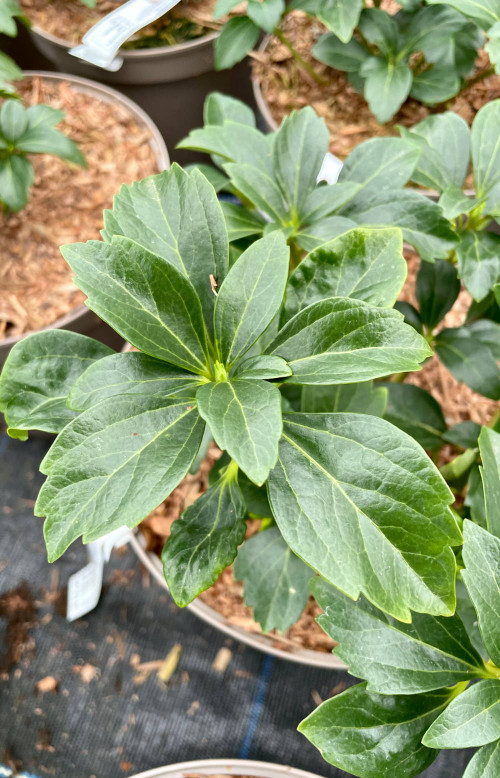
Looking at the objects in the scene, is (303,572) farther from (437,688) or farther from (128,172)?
(128,172)

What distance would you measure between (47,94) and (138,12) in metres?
0.88

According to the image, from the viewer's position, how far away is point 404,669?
59 cm

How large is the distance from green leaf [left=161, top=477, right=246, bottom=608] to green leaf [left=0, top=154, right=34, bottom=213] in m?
0.80

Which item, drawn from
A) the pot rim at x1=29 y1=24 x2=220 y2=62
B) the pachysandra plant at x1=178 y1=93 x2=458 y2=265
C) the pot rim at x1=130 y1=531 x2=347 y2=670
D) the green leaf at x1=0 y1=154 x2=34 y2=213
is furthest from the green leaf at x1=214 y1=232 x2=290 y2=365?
the pot rim at x1=29 y1=24 x2=220 y2=62

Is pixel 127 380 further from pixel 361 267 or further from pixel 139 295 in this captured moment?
pixel 361 267

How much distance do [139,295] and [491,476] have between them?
38cm

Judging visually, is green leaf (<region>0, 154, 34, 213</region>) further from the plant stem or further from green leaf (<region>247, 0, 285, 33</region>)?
the plant stem

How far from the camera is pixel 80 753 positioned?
1.14 meters

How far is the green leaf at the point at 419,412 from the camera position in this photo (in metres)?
0.91

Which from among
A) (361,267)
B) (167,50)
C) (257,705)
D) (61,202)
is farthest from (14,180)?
(257,705)

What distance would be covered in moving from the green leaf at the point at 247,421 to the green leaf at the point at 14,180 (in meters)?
0.85

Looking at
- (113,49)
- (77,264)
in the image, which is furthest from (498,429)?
(113,49)

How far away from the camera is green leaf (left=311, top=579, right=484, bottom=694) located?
58 centimetres

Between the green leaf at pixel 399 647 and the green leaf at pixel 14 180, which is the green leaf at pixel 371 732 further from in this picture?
the green leaf at pixel 14 180
